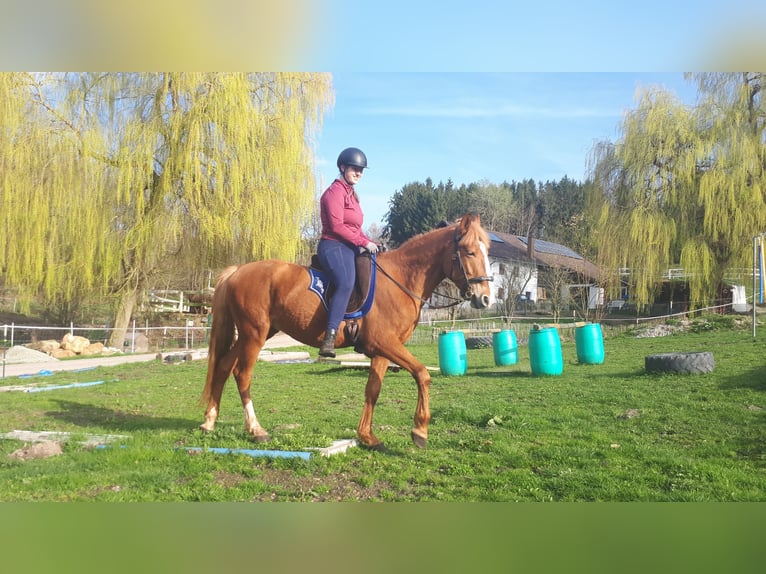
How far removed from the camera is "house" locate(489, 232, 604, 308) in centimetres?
967

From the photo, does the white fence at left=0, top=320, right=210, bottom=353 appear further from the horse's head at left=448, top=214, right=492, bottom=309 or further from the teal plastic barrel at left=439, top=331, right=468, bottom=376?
the horse's head at left=448, top=214, right=492, bottom=309

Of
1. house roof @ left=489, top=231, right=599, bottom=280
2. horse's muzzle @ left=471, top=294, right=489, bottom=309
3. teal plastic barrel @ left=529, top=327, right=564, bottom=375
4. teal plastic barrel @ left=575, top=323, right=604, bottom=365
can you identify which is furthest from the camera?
teal plastic barrel @ left=575, top=323, right=604, bottom=365

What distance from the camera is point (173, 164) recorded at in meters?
10.1

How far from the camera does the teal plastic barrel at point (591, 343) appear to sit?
10.4 metres

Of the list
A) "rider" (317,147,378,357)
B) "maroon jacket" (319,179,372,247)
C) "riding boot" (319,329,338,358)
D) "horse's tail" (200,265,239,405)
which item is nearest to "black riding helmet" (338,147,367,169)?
"rider" (317,147,378,357)

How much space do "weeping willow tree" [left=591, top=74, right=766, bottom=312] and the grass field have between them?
4.76 metres

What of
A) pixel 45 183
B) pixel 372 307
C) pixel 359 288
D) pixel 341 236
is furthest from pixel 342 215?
pixel 45 183

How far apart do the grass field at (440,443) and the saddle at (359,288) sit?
1217 mm

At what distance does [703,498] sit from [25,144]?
12574 millimetres

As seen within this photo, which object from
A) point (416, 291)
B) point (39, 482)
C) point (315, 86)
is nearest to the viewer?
point (39, 482)

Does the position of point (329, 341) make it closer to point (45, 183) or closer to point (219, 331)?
point (219, 331)

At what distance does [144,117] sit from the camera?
10797 millimetres

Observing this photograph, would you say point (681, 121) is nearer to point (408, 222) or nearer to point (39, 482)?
point (408, 222)
